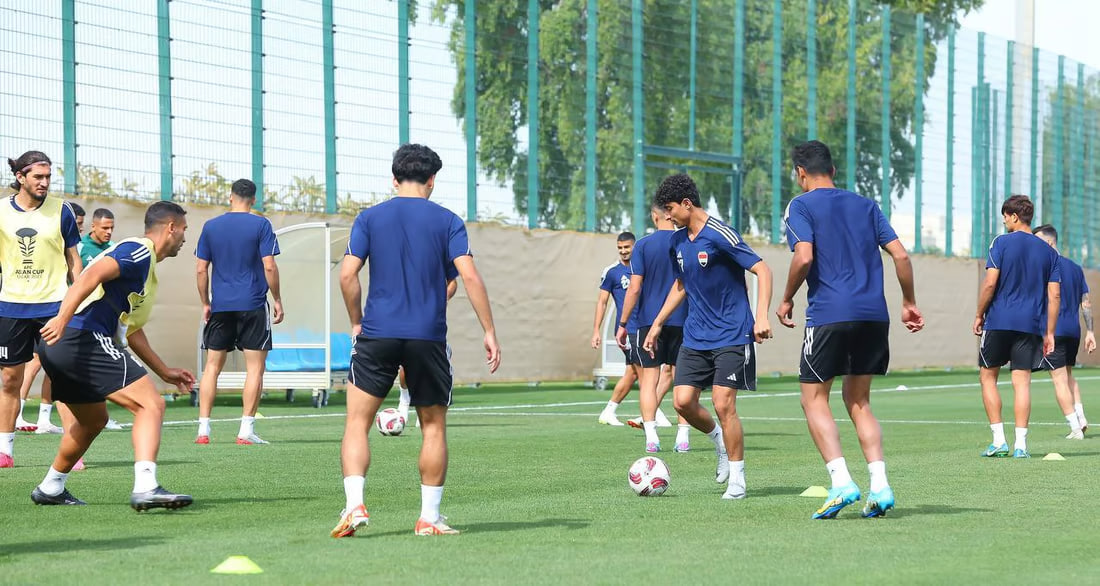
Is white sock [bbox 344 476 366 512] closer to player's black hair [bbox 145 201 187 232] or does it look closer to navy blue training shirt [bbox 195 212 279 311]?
player's black hair [bbox 145 201 187 232]

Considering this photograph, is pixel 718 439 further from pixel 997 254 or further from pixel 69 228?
pixel 69 228

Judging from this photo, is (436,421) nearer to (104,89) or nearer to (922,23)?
(104,89)

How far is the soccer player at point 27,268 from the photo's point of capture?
1042 cm

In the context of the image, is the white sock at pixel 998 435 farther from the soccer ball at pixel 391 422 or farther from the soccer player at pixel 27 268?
the soccer player at pixel 27 268

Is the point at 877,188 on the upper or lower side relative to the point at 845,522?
upper

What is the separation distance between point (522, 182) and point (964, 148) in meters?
13.9

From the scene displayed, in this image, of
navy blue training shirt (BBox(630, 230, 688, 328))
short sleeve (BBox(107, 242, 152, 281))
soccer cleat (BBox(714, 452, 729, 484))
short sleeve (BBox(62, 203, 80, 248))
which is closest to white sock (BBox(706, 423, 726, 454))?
soccer cleat (BBox(714, 452, 729, 484))

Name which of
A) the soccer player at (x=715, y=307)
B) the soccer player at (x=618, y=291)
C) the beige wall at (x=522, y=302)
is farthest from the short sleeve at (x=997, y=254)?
the beige wall at (x=522, y=302)

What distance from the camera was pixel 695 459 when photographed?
1212 cm

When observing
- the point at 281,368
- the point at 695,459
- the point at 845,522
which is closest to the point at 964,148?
the point at 281,368

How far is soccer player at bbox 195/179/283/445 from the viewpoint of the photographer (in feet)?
44.2

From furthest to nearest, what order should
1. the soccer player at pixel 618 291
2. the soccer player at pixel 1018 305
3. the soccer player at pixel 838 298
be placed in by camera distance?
the soccer player at pixel 618 291
the soccer player at pixel 1018 305
the soccer player at pixel 838 298

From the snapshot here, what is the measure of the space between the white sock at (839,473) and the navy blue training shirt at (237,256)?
6.75 meters

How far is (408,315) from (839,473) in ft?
8.17
